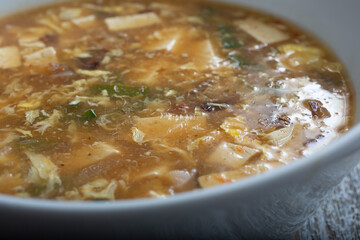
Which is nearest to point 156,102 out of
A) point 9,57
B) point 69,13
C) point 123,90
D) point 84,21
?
point 123,90

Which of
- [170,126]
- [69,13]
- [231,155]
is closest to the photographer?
[231,155]

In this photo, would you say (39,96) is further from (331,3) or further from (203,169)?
(331,3)

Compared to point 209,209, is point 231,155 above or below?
below

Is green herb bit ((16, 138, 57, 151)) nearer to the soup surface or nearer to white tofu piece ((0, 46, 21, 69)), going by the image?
the soup surface

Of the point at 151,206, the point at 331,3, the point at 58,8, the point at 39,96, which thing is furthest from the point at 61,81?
the point at 331,3

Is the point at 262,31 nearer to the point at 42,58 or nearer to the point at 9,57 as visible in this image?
the point at 42,58

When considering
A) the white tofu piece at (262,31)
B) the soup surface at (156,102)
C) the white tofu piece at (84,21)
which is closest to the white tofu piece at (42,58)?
the soup surface at (156,102)
